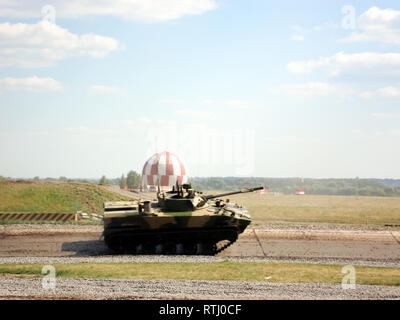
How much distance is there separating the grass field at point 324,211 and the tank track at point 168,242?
39.6 feet

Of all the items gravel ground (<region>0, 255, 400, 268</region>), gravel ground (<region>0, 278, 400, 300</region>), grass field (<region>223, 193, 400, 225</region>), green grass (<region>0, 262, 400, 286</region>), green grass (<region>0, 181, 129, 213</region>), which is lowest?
gravel ground (<region>0, 255, 400, 268</region>)

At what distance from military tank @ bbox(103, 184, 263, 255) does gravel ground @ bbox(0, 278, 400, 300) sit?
18.1ft

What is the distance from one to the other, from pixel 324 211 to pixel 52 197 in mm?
19401

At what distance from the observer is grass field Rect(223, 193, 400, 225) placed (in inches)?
1378

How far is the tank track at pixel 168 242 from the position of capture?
2241cm

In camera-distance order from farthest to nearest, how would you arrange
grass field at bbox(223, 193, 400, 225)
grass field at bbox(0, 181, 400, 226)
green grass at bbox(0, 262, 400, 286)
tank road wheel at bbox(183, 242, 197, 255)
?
grass field at bbox(223, 193, 400, 225) < grass field at bbox(0, 181, 400, 226) < tank road wheel at bbox(183, 242, 197, 255) < green grass at bbox(0, 262, 400, 286)

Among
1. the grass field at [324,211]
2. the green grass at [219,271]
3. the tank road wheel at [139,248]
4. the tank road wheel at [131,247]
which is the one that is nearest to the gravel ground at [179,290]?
the green grass at [219,271]

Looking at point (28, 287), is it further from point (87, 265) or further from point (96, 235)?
point (96, 235)

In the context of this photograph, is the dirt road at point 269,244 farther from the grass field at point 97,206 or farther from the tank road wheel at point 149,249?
the grass field at point 97,206

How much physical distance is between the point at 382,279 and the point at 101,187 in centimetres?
2562

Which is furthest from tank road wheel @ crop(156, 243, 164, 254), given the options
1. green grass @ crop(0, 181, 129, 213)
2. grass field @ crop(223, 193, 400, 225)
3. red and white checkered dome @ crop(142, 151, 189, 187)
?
red and white checkered dome @ crop(142, 151, 189, 187)

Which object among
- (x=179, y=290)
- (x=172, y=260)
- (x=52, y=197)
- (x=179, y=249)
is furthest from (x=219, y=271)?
(x=52, y=197)

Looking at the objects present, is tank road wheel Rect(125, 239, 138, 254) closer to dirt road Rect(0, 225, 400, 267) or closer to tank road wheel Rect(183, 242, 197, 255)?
dirt road Rect(0, 225, 400, 267)
